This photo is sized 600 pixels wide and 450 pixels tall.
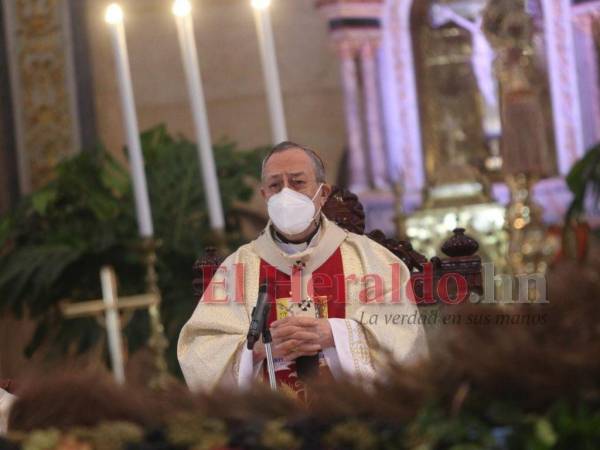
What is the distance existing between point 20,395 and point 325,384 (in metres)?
0.41

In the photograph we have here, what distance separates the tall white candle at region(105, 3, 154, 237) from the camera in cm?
542

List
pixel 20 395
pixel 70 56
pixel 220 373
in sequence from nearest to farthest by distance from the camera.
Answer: pixel 20 395, pixel 220 373, pixel 70 56

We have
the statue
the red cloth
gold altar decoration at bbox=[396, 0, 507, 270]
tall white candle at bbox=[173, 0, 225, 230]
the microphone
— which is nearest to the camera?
the microphone

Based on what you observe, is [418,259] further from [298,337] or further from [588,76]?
[588,76]

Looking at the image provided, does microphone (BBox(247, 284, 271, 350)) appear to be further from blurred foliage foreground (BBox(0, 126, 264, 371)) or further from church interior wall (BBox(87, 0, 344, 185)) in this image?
church interior wall (BBox(87, 0, 344, 185))

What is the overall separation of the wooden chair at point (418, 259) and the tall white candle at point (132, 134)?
1297 millimetres

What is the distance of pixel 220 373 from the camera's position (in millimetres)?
3711

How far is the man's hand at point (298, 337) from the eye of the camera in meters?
3.58

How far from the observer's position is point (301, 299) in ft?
13.0

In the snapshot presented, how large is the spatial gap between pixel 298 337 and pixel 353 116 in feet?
15.2

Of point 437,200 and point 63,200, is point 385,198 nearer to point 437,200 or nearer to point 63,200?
point 437,200

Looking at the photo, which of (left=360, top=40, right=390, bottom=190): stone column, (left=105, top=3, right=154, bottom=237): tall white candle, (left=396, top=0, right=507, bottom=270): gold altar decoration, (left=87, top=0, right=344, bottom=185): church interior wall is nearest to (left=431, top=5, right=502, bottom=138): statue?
(left=396, top=0, right=507, bottom=270): gold altar decoration

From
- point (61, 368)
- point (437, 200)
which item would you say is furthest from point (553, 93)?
point (61, 368)

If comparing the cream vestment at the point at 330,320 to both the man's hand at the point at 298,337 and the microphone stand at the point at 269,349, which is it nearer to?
the man's hand at the point at 298,337
